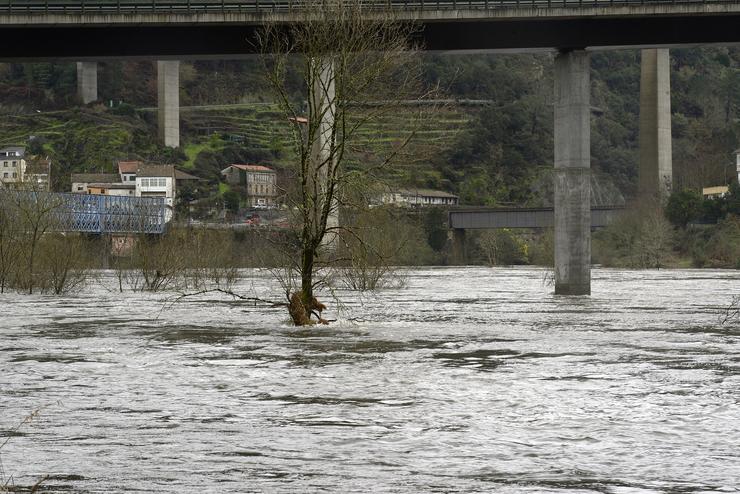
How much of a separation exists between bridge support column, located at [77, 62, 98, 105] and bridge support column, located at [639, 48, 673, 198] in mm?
97829

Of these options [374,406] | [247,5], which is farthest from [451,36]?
[374,406]

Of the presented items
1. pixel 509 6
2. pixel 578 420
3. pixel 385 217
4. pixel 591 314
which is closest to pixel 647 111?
pixel 385 217

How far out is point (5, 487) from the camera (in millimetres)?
10398

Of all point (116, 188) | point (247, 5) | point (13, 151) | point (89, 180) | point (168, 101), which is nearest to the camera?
point (247, 5)

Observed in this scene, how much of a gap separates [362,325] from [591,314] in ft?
27.9

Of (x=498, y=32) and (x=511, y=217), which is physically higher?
(x=498, y=32)

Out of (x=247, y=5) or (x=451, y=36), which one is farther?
(x=451, y=36)

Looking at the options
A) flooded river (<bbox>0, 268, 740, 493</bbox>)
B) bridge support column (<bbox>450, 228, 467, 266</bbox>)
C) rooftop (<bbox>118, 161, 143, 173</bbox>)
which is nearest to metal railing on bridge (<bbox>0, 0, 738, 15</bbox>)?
flooded river (<bbox>0, 268, 740, 493</bbox>)

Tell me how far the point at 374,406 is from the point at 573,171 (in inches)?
1427

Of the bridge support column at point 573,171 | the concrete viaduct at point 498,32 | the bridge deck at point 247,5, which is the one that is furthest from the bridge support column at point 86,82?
the bridge support column at point 573,171

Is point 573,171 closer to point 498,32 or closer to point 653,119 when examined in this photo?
point 498,32

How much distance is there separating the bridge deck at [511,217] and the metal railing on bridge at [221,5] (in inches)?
3161

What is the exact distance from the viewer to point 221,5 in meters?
50.2

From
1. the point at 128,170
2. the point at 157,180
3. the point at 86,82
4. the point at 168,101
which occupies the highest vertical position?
the point at 86,82
